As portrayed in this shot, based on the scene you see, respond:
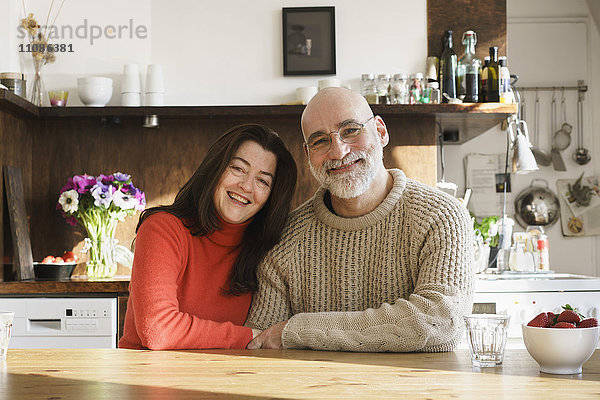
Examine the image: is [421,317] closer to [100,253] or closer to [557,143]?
[100,253]

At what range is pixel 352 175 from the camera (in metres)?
1.81

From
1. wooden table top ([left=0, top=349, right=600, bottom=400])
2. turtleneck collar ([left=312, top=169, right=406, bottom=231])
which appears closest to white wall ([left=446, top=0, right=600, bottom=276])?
turtleneck collar ([left=312, top=169, right=406, bottom=231])

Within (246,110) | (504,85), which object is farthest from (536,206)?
(246,110)

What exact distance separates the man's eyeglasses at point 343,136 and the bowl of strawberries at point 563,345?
79cm

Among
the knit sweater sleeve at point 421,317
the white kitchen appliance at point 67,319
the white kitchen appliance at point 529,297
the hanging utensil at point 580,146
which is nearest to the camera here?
the knit sweater sleeve at point 421,317

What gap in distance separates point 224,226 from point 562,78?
12.9 feet

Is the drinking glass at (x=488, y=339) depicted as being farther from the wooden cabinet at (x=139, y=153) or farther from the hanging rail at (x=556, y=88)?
the hanging rail at (x=556, y=88)

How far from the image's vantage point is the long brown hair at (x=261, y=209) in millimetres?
1833

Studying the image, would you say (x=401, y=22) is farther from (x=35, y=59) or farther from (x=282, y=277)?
(x=282, y=277)

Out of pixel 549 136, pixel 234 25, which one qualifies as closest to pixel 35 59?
pixel 234 25

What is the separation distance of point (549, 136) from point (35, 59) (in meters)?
3.48

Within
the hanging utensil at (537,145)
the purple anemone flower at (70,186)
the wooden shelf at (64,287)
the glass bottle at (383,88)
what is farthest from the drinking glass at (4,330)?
the hanging utensil at (537,145)

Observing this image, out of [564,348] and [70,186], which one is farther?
[70,186]

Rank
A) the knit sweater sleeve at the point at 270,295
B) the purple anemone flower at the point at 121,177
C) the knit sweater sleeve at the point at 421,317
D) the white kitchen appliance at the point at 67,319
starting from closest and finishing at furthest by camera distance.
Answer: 1. the knit sweater sleeve at the point at 421,317
2. the knit sweater sleeve at the point at 270,295
3. the white kitchen appliance at the point at 67,319
4. the purple anemone flower at the point at 121,177
